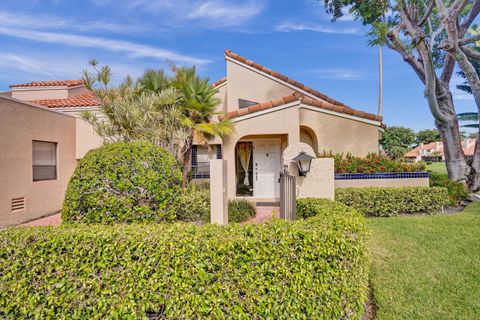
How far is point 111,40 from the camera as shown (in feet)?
38.0

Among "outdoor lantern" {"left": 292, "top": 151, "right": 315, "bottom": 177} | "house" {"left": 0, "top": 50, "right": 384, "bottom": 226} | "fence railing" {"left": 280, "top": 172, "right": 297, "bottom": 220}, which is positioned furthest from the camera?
"house" {"left": 0, "top": 50, "right": 384, "bottom": 226}

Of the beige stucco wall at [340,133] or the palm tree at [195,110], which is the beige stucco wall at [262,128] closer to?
the palm tree at [195,110]

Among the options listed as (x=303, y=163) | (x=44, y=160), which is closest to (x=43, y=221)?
(x=44, y=160)

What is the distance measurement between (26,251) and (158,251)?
67.4 inches

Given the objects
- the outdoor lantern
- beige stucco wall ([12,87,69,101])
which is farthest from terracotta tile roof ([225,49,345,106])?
beige stucco wall ([12,87,69,101])

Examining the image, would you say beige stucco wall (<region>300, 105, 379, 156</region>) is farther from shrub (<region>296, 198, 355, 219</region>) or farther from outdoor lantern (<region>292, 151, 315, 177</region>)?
shrub (<region>296, 198, 355, 219</region>)

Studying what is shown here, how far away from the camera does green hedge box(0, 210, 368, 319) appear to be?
281 cm

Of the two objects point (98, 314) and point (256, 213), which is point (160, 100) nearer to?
point (256, 213)

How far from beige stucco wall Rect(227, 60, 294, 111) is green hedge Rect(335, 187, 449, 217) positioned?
7.65 m

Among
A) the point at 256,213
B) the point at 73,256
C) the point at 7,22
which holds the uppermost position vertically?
the point at 7,22

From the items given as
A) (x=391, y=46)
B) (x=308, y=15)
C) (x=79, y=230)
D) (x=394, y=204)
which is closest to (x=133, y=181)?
(x=79, y=230)

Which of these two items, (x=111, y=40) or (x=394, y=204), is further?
(x=111, y=40)

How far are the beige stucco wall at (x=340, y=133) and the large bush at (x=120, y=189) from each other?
8.19 m

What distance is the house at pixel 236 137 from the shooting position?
9133mm
